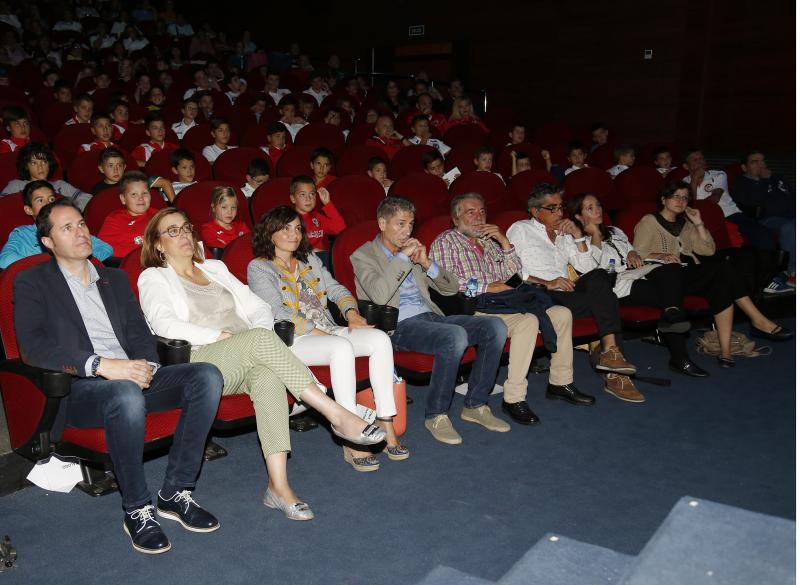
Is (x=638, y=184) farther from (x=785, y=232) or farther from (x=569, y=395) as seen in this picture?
(x=569, y=395)

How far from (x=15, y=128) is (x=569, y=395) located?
338cm

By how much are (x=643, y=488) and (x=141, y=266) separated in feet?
5.89

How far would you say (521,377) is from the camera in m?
3.15

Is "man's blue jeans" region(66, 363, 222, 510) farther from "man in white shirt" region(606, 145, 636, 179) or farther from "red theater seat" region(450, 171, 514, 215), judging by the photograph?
"man in white shirt" region(606, 145, 636, 179)

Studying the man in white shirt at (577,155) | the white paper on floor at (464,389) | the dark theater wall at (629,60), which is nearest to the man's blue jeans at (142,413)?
the white paper on floor at (464,389)

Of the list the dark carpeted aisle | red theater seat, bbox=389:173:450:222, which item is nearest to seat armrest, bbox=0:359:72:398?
the dark carpeted aisle

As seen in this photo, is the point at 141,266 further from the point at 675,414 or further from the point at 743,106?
the point at 743,106

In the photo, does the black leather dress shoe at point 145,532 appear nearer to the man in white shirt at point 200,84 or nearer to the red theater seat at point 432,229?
the red theater seat at point 432,229

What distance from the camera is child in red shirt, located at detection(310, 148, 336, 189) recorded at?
4.57 metres

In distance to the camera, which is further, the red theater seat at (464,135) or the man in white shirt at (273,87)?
the man in white shirt at (273,87)

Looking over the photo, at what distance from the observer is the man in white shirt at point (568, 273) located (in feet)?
11.2

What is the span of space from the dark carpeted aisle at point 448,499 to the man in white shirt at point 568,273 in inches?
6.4

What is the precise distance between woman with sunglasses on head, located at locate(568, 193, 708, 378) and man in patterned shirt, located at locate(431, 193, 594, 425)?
0.53m

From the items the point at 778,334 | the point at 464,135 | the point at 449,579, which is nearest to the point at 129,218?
the point at 449,579
